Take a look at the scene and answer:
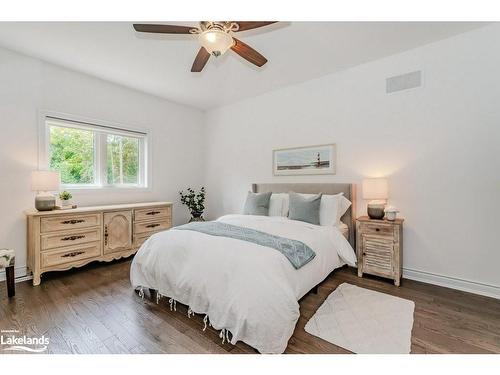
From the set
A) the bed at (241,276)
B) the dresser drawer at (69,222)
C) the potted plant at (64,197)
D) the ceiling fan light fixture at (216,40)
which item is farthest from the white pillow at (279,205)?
the potted plant at (64,197)

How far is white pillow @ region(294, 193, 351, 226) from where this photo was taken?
2926 millimetres

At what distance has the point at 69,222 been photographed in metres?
2.88

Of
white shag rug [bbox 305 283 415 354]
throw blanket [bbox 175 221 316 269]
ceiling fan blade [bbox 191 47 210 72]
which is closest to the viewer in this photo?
white shag rug [bbox 305 283 415 354]

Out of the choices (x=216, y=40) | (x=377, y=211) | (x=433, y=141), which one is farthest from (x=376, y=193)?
(x=216, y=40)

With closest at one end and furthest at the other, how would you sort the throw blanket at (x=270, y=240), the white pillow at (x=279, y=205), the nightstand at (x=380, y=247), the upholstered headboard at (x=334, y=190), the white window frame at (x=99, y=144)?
the throw blanket at (x=270, y=240), the nightstand at (x=380, y=247), the white window frame at (x=99, y=144), the upholstered headboard at (x=334, y=190), the white pillow at (x=279, y=205)

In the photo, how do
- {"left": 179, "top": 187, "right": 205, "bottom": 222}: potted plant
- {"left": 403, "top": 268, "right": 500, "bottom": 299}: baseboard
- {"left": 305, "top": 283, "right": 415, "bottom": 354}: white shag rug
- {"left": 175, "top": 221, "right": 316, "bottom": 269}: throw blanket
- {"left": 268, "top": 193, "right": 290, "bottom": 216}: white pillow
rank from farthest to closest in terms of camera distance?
→ 1. {"left": 179, "top": 187, "right": 205, "bottom": 222}: potted plant
2. {"left": 268, "top": 193, "right": 290, "bottom": 216}: white pillow
3. {"left": 403, "top": 268, "right": 500, "bottom": 299}: baseboard
4. {"left": 175, "top": 221, "right": 316, "bottom": 269}: throw blanket
5. {"left": 305, "top": 283, "right": 415, "bottom": 354}: white shag rug

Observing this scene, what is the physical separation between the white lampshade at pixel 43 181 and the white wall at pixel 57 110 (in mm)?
288

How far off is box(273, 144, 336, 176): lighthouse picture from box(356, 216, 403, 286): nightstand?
1000mm

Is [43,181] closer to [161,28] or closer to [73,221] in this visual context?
[73,221]

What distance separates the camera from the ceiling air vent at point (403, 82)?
8.94 feet

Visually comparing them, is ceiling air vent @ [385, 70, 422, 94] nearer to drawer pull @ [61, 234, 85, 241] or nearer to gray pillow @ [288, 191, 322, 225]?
gray pillow @ [288, 191, 322, 225]

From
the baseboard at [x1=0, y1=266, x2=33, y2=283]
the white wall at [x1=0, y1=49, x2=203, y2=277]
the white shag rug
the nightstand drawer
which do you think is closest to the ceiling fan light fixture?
the white wall at [x1=0, y1=49, x2=203, y2=277]

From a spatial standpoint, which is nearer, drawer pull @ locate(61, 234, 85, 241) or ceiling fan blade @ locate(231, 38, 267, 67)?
ceiling fan blade @ locate(231, 38, 267, 67)

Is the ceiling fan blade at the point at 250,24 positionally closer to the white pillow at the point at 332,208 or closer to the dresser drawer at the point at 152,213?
the white pillow at the point at 332,208
